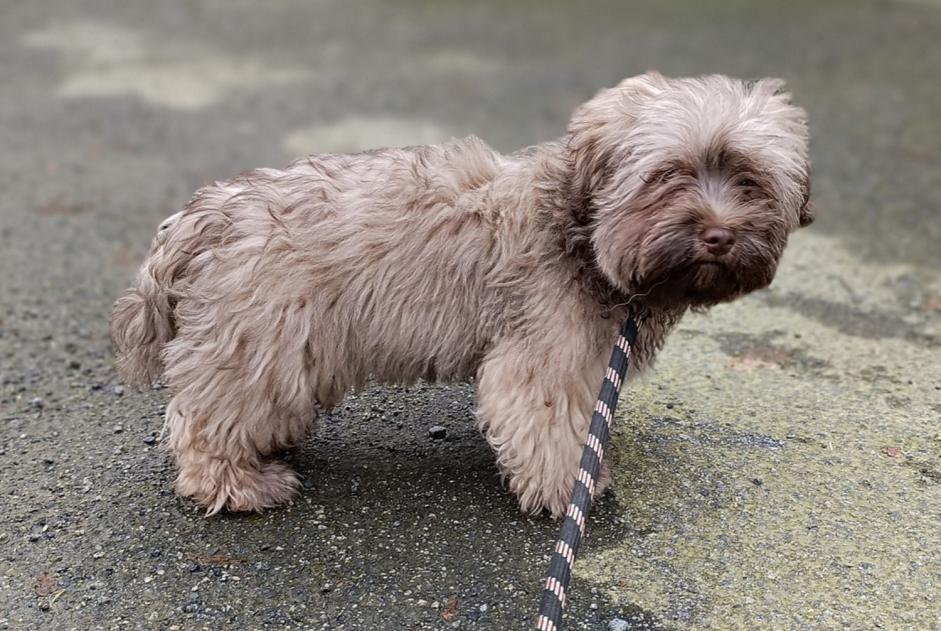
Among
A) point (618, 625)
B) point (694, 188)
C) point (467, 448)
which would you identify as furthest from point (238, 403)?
point (694, 188)

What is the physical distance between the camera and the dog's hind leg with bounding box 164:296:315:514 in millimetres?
3668

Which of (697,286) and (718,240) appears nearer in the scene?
(718,240)

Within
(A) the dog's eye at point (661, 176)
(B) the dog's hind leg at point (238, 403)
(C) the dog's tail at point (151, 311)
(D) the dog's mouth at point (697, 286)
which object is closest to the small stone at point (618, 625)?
(D) the dog's mouth at point (697, 286)

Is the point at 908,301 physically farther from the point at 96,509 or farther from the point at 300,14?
the point at 300,14

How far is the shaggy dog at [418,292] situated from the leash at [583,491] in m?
0.21

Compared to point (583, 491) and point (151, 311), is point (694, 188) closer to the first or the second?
point (583, 491)

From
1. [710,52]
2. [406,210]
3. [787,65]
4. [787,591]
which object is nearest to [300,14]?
[710,52]

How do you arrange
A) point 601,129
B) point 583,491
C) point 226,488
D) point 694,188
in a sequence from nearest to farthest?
point 583,491, point 694,188, point 601,129, point 226,488

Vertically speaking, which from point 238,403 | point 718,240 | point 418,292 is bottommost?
point 238,403

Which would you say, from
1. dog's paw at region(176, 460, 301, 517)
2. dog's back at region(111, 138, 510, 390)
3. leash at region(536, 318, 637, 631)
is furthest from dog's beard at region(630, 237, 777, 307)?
dog's paw at region(176, 460, 301, 517)

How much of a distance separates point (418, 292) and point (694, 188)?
1107 millimetres

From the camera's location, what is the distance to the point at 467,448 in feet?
14.6

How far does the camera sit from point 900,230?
23.0ft

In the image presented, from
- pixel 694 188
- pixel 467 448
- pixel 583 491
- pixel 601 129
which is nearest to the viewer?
pixel 583 491
